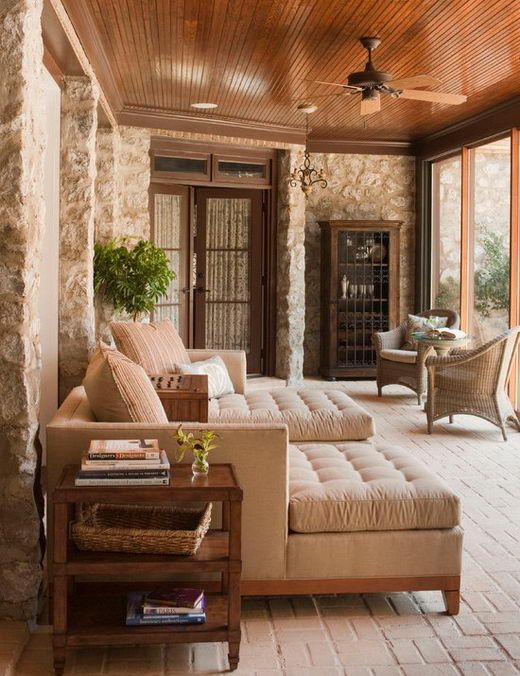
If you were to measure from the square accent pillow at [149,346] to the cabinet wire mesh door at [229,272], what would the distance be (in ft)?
13.0

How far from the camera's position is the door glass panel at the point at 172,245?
30.3ft

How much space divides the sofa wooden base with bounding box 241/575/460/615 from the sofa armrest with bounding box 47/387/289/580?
0.04m

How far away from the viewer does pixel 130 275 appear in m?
7.11

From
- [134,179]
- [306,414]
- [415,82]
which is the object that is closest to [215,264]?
[134,179]

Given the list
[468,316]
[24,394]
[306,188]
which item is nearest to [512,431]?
[468,316]

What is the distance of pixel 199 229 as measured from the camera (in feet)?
31.3

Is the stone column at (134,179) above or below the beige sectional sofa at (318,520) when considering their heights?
above

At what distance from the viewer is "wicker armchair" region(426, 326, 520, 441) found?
677 cm

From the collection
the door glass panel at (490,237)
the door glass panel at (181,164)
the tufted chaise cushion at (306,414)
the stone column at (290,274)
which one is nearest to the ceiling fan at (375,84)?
the tufted chaise cushion at (306,414)

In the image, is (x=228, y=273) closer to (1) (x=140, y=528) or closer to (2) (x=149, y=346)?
(2) (x=149, y=346)

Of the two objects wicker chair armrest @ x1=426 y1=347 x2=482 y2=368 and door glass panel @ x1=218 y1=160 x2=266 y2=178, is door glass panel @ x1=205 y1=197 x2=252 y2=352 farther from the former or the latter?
wicker chair armrest @ x1=426 y1=347 x2=482 y2=368

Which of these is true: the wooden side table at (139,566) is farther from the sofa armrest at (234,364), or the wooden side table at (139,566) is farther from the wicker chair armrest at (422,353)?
the wicker chair armrest at (422,353)

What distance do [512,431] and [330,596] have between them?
414 centimetres

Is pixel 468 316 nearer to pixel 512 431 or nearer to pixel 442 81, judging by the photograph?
pixel 512 431
